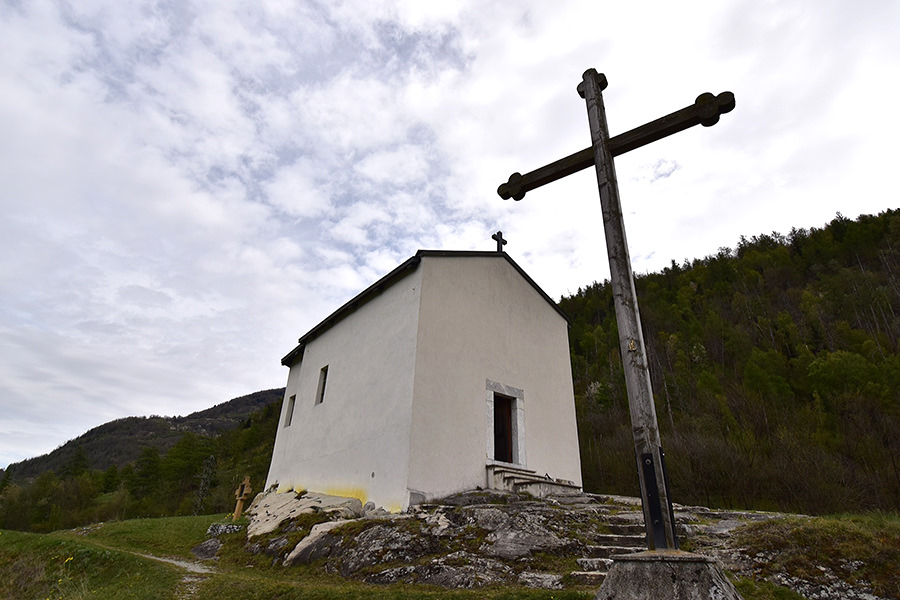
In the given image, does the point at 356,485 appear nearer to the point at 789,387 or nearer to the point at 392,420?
the point at 392,420

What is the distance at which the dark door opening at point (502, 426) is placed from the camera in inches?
456

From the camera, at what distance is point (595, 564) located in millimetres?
5504

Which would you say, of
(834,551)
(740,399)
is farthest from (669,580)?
(740,399)

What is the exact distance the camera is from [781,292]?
124 ft

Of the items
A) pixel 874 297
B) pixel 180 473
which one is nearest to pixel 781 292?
pixel 874 297

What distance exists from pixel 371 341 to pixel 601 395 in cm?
2162

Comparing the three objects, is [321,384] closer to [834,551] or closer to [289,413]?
[289,413]

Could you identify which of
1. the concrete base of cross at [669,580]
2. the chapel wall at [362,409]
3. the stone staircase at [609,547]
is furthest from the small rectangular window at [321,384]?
the concrete base of cross at [669,580]

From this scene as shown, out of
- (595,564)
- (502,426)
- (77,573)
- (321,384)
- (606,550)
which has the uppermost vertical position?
(321,384)

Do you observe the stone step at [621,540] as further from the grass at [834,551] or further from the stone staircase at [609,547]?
the grass at [834,551]

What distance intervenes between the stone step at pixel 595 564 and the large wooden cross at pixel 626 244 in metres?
2.42

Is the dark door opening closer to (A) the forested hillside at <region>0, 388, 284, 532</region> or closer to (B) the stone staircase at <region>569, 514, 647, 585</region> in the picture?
(B) the stone staircase at <region>569, 514, 647, 585</region>

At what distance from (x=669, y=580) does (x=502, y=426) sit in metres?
9.44

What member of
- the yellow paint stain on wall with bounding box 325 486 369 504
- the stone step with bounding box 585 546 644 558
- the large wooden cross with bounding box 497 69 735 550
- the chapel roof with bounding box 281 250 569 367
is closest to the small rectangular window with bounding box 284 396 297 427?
the chapel roof with bounding box 281 250 569 367
